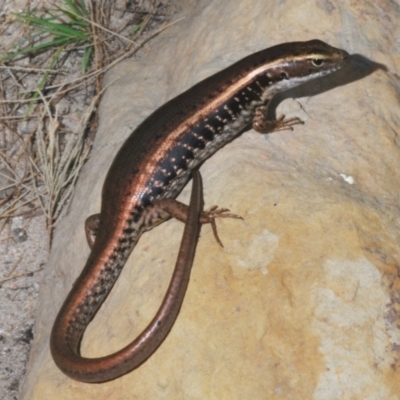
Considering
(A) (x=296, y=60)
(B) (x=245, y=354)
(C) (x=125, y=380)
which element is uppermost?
(A) (x=296, y=60)

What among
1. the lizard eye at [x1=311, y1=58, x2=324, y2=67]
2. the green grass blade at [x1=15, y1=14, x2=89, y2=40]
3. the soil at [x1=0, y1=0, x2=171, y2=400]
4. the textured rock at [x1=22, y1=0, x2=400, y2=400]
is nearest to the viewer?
the textured rock at [x1=22, y1=0, x2=400, y2=400]

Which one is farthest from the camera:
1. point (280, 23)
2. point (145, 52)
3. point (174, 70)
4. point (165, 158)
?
point (145, 52)

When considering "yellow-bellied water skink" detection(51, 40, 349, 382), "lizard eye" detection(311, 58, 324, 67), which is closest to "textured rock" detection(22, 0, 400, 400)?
"yellow-bellied water skink" detection(51, 40, 349, 382)

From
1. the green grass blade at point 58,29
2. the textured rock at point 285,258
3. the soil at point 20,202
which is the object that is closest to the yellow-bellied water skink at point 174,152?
the textured rock at point 285,258

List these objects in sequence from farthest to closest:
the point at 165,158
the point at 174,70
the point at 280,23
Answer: the point at 174,70 → the point at 280,23 → the point at 165,158

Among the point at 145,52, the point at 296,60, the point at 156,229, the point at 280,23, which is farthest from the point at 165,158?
the point at 145,52

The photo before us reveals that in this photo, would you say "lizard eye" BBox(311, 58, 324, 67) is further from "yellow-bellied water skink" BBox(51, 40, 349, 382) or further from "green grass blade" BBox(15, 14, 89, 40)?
"green grass blade" BBox(15, 14, 89, 40)

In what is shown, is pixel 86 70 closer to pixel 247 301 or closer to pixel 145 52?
pixel 145 52
